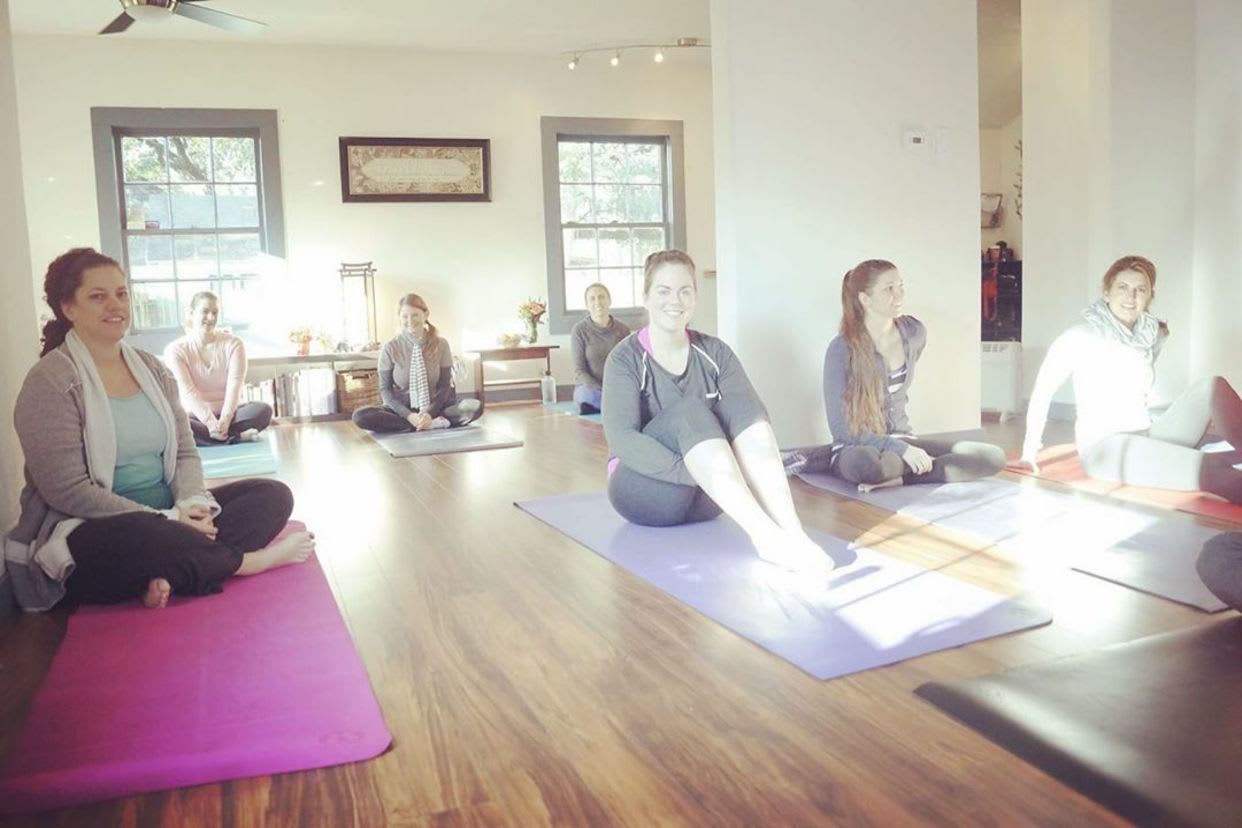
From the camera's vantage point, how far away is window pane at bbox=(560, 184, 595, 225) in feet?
28.4

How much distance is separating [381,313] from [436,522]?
4577 mm

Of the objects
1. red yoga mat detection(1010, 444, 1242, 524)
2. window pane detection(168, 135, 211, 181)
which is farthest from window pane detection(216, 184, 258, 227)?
red yoga mat detection(1010, 444, 1242, 524)

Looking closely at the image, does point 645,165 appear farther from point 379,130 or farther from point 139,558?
point 139,558

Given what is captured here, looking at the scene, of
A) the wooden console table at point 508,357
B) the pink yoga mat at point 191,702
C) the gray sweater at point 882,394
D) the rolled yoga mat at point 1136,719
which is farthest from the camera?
the wooden console table at point 508,357

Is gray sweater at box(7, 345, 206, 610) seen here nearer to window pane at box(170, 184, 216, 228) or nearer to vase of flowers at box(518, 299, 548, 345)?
window pane at box(170, 184, 216, 228)

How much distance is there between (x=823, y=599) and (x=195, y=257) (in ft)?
21.4

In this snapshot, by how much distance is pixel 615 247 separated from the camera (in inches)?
351

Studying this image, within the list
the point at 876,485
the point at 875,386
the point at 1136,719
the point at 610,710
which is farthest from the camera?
the point at 875,386

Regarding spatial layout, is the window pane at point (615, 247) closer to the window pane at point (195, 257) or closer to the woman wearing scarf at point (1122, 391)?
the window pane at point (195, 257)

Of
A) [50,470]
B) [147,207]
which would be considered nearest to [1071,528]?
[50,470]

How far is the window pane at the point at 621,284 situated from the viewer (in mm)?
8938

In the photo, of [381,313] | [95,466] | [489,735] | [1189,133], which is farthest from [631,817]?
[381,313]

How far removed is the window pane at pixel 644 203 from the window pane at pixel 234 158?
9.82 ft

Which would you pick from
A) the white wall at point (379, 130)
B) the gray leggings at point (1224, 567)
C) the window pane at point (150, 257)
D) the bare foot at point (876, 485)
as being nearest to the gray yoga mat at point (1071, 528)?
the bare foot at point (876, 485)
